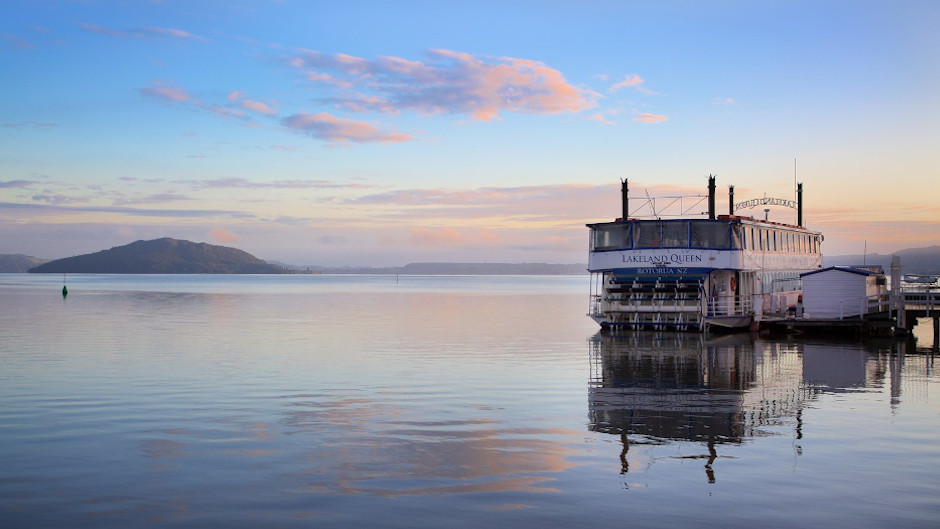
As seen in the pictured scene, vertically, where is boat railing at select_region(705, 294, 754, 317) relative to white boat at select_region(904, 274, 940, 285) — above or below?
below

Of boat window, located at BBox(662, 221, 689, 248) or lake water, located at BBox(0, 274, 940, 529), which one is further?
boat window, located at BBox(662, 221, 689, 248)

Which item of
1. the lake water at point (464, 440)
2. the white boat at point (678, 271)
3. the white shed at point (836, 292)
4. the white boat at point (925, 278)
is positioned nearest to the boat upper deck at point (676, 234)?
the white boat at point (678, 271)

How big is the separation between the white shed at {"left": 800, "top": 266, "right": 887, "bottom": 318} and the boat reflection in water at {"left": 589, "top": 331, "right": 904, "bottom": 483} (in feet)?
17.1

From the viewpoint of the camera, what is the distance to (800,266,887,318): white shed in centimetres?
4794

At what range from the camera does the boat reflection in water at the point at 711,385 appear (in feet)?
60.6

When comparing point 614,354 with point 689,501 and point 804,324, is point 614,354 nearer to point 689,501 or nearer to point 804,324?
point 804,324

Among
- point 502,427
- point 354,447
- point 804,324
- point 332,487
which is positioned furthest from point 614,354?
point 332,487

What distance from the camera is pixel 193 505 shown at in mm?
12672

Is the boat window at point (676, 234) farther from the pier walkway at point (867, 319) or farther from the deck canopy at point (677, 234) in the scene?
the pier walkway at point (867, 319)

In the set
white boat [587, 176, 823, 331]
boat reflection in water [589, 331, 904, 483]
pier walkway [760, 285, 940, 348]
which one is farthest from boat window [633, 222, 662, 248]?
pier walkway [760, 285, 940, 348]

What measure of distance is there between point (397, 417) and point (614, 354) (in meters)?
19.0

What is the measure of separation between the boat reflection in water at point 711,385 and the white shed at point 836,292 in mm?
5198

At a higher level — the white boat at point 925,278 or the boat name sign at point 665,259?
the boat name sign at point 665,259

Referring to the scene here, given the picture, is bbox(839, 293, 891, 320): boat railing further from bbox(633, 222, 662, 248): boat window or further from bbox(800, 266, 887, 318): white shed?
bbox(633, 222, 662, 248): boat window
